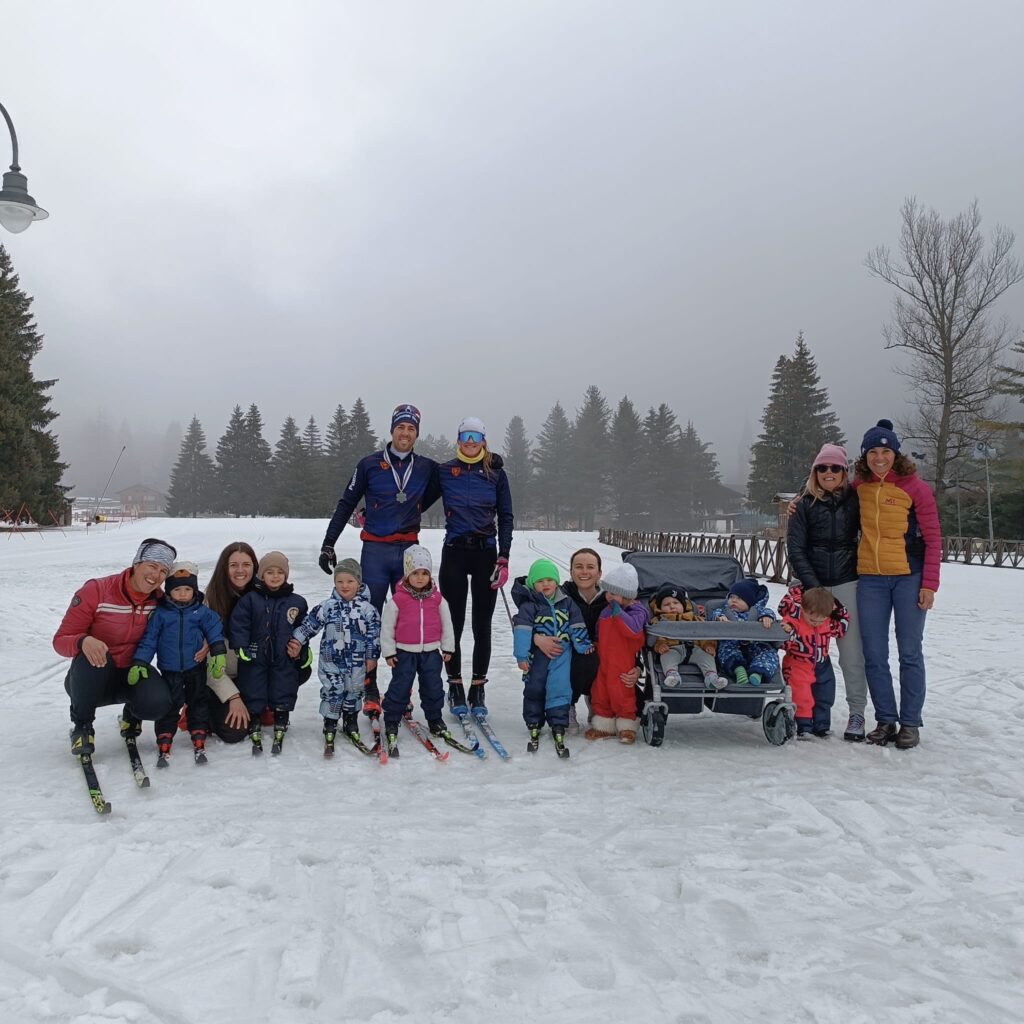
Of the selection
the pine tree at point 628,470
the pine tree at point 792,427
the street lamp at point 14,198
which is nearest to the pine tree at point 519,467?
the pine tree at point 628,470

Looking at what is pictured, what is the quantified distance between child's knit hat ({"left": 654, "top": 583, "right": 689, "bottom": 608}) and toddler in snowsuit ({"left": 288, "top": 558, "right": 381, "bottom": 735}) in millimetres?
2165

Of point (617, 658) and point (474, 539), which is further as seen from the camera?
point (474, 539)

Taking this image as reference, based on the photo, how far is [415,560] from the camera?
509 centimetres

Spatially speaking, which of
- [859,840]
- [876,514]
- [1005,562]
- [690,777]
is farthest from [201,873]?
[1005,562]

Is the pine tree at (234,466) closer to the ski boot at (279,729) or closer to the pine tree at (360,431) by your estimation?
the pine tree at (360,431)

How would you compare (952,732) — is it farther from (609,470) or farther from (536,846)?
(609,470)

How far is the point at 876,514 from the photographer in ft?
16.8

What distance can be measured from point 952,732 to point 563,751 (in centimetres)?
292

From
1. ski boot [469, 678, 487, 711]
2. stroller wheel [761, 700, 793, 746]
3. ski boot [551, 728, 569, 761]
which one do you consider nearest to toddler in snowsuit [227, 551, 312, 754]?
ski boot [469, 678, 487, 711]

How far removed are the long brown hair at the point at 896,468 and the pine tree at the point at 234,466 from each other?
80.2 meters

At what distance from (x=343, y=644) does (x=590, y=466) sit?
269ft

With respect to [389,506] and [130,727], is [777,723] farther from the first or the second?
[130,727]

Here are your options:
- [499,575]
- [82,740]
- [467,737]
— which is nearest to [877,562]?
[499,575]

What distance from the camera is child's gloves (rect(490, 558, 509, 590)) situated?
549 centimetres
